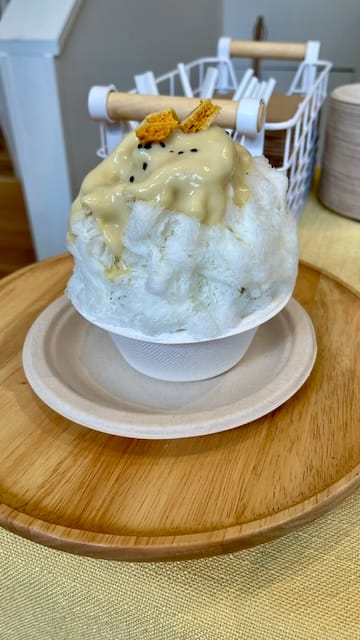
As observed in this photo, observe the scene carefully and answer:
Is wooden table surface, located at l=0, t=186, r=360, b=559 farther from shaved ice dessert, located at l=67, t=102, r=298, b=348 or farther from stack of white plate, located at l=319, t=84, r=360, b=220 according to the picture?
stack of white plate, located at l=319, t=84, r=360, b=220

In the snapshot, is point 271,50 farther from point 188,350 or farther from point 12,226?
point 12,226

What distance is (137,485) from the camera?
40cm

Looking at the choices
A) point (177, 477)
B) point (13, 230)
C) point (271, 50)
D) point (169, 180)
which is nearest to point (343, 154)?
point (271, 50)

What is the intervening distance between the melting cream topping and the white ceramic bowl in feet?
0.23

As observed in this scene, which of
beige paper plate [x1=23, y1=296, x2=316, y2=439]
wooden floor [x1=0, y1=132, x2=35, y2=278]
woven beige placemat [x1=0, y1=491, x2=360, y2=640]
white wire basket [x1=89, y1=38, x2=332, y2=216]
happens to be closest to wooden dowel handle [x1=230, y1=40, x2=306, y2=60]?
white wire basket [x1=89, y1=38, x2=332, y2=216]

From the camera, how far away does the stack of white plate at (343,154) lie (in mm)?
812

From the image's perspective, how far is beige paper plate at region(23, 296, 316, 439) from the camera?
0.43 m

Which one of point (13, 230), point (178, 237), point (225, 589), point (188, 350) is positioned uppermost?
point (178, 237)

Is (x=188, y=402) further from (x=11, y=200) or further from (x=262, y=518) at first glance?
(x=11, y=200)

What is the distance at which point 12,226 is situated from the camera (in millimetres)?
1806

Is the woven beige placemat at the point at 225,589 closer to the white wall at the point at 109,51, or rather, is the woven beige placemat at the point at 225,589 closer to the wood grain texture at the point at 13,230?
the white wall at the point at 109,51

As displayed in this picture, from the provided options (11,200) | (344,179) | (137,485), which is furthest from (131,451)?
(11,200)

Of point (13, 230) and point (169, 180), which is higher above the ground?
point (169, 180)

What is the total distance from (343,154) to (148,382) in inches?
21.0
